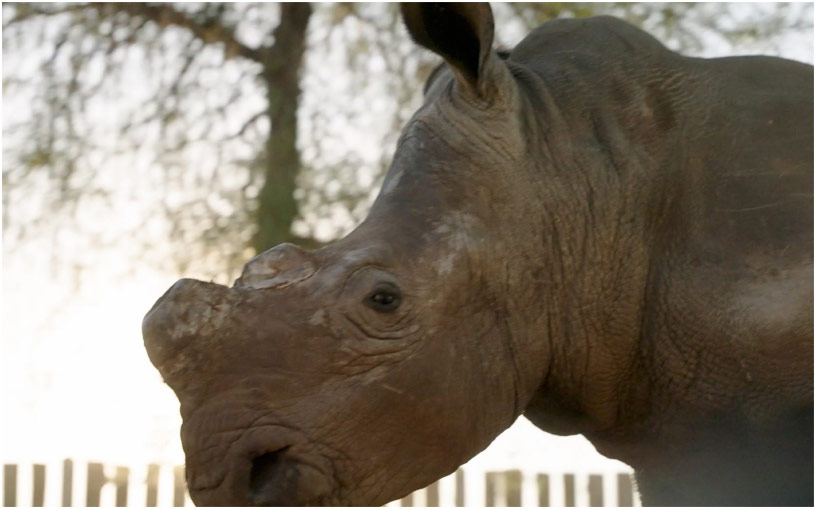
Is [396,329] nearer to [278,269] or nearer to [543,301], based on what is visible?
[278,269]

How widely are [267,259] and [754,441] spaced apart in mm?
1527

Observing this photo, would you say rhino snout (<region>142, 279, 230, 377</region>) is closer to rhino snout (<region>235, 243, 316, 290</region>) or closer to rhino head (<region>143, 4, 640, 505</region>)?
rhino head (<region>143, 4, 640, 505</region>)

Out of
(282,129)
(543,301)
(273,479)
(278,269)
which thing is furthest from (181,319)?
(282,129)

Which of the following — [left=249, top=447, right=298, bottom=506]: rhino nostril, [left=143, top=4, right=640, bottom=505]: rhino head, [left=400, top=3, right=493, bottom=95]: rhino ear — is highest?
[left=400, top=3, right=493, bottom=95]: rhino ear

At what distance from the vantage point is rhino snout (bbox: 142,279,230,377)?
11.1 ft

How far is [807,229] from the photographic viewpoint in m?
3.74

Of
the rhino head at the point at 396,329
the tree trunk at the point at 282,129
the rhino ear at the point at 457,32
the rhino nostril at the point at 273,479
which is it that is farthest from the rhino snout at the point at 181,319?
the tree trunk at the point at 282,129

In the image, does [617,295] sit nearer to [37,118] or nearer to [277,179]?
[277,179]

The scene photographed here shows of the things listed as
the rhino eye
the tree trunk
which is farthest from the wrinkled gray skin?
the tree trunk

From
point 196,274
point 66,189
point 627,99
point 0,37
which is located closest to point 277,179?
point 196,274

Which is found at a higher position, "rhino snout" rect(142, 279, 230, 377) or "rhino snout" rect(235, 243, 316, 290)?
"rhino snout" rect(235, 243, 316, 290)

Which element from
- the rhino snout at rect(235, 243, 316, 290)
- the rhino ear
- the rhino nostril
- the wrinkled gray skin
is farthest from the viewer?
the rhino ear

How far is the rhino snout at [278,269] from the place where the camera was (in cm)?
354

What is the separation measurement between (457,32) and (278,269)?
90 centimetres
